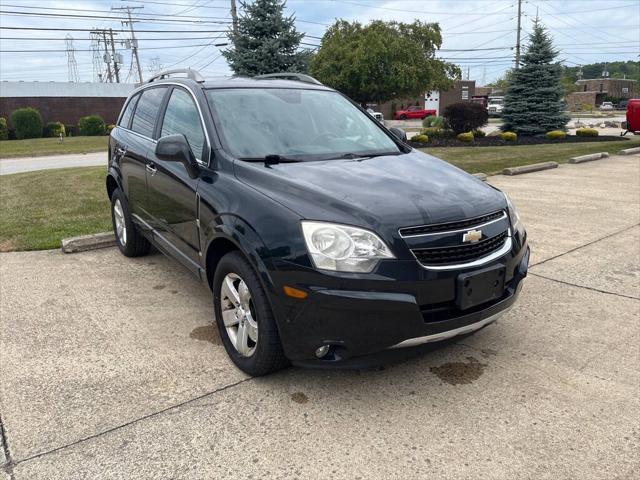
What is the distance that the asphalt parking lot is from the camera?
250 centimetres

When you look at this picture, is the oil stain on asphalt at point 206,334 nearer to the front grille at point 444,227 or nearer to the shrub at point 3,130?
the front grille at point 444,227

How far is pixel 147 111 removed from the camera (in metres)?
4.94

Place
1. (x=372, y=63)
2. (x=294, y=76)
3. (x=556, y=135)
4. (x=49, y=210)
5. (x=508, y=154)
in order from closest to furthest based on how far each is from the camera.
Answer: (x=294, y=76)
(x=49, y=210)
(x=508, y=154)
(x=556, y=135)
(x=372, y=63)

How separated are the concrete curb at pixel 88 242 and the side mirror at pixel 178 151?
2903mm

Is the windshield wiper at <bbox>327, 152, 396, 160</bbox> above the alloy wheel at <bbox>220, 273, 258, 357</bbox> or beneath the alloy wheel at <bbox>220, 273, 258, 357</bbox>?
above

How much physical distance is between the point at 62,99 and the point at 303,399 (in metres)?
41.0

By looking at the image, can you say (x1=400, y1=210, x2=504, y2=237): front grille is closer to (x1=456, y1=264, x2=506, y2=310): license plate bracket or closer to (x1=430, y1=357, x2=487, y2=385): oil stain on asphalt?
(x1=456, y1=264, x2=506, y2=310): license plate bracket

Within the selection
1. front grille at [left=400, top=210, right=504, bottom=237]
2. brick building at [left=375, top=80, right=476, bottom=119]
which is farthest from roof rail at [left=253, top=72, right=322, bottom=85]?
brick building at [left=375, top=80, right=476, bottom=119]

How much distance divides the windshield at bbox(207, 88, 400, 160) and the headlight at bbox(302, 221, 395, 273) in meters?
0.98

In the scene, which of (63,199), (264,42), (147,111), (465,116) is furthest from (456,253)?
(465,116)

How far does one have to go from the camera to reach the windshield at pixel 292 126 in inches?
143

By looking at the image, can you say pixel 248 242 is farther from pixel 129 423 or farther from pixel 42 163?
pixel 42 163

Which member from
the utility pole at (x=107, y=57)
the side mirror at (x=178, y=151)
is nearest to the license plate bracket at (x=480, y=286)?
the side mirror at (x=178, y=151)

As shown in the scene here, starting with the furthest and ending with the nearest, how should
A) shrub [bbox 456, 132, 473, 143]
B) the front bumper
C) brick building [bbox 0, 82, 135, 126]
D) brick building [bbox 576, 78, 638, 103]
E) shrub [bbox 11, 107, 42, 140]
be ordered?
1. brick building [bbox 576, 78, 638, 103]
2. brick building [bbox 0, 82, 135, 126]
3. shrub [bbox 11, 107, 42, 140]
4. shrub [bbox 456, 132, 473, 143]
5. the front bumper
